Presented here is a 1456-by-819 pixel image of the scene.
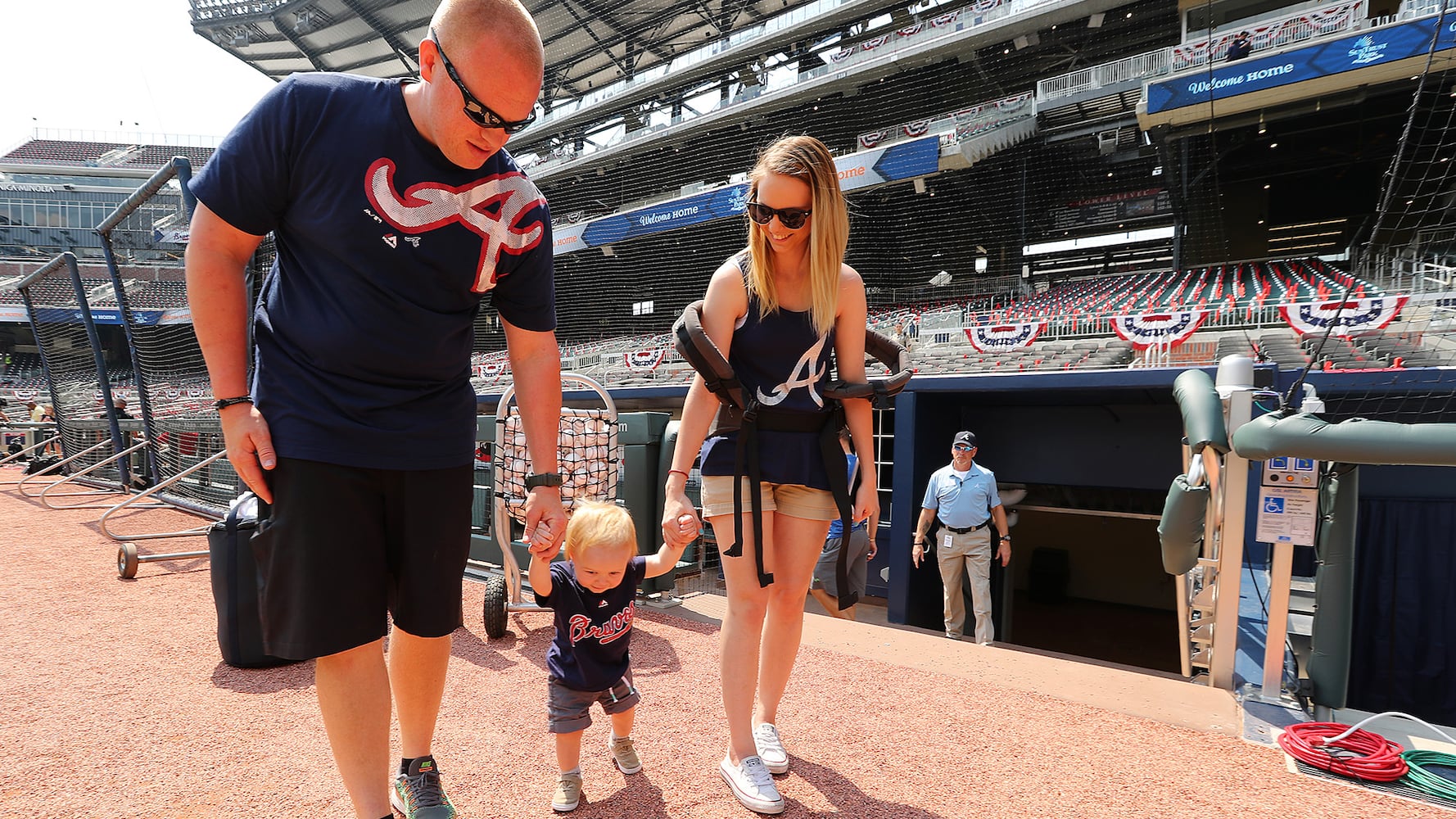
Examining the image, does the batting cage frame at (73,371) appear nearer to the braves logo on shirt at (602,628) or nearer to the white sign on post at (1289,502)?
the braves logo on shirt at (602,628)

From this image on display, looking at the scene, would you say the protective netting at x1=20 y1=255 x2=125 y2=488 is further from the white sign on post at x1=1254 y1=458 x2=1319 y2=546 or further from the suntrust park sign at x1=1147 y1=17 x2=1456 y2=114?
the suntrust park sign at x1=1147 y1=17 x2=1456 y2=114

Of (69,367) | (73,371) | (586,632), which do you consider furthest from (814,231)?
(73,371)

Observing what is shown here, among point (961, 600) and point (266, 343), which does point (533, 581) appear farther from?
point (961, 600)

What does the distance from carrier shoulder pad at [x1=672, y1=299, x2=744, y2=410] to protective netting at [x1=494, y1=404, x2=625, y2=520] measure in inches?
68.7

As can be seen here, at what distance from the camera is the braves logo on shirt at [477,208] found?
1.23m

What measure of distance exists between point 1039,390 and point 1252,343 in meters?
2.63

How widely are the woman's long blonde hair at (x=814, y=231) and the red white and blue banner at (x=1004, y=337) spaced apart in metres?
8.08

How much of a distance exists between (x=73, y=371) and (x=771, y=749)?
41.4 feet

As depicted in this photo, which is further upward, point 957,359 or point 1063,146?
point 1063,146

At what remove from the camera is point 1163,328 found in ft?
24.0

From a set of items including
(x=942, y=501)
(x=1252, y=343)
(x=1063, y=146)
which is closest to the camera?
(x=942, y=501)

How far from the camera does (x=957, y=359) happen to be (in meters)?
9.19

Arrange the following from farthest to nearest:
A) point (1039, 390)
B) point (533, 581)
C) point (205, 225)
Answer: point (1039, 390)
point (533, 581)
point (205, 225)

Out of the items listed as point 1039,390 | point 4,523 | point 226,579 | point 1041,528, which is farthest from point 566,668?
point 1041,528
